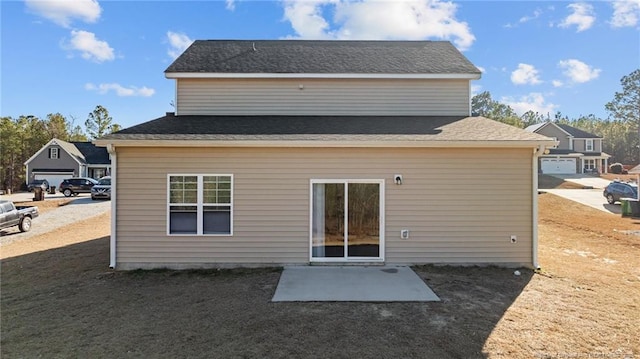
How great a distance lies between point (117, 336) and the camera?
4.47m

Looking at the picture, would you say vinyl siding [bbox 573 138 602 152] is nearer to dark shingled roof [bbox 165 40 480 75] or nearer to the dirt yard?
dark shingled roof [bbox 165 40 480 75]

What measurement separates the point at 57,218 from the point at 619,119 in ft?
241

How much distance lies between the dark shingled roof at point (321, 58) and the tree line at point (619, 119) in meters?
43.4

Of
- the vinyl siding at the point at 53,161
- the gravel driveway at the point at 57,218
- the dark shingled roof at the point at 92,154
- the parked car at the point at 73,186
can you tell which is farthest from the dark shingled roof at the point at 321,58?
the dark shingled roof at the point at 92,154

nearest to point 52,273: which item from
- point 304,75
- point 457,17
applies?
point 304,75

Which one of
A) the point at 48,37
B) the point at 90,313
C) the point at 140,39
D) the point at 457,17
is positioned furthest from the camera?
the point at 140,39

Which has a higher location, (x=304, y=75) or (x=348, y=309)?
(x=304, y=75)

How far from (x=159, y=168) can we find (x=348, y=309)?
541cm

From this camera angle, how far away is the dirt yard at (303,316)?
13.6 feet

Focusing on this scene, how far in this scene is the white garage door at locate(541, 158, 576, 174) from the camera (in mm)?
38438

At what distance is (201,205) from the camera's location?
7.70 meters

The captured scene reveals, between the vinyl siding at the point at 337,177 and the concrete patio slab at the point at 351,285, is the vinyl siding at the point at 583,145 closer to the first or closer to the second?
the vinyl siding at the point at 337,177

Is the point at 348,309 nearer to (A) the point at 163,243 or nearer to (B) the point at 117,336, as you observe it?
(B) the point at 117,336

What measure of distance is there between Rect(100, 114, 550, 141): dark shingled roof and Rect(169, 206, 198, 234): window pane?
5.53 feet
